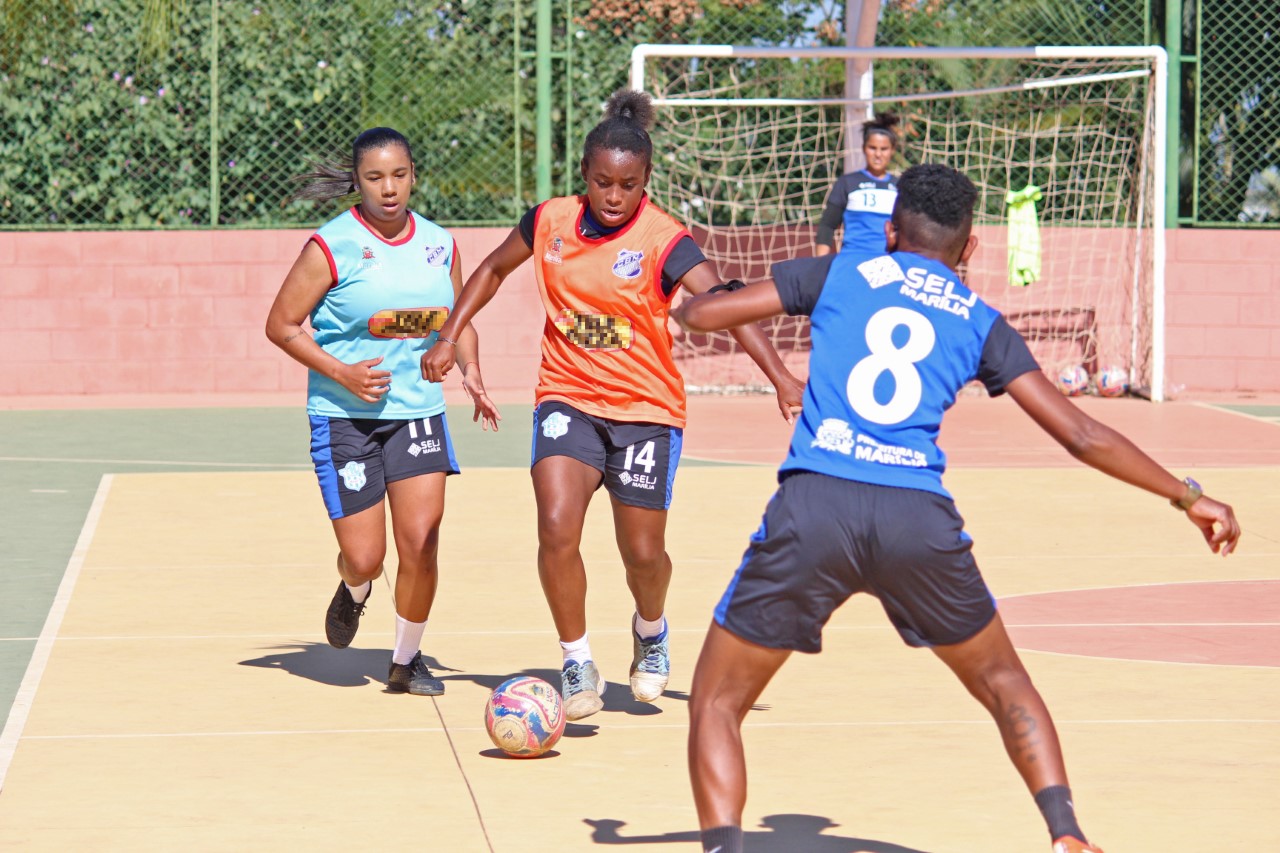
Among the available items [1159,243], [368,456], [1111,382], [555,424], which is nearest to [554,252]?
[555,424]

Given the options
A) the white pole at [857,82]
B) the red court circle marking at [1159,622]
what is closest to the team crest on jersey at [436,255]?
the red court circle marking at [1159,622]

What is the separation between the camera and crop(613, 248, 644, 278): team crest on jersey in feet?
22.7

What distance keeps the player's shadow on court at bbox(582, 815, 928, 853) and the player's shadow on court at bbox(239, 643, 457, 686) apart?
2.20 meters

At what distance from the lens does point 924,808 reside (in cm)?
576

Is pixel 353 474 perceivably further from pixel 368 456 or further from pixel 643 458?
pixel 643 458

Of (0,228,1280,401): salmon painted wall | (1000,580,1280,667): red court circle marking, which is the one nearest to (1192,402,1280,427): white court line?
(0,228,1280,401): salmon painted wall

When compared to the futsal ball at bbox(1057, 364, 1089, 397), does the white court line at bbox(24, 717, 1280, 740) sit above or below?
above

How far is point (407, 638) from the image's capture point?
287 inches

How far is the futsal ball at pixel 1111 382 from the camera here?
19.1 m

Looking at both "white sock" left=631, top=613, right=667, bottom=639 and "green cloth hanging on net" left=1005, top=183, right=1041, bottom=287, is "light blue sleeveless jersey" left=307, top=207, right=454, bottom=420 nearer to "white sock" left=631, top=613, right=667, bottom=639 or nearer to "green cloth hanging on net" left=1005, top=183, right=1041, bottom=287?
"white sock" left=631, top=613, right=667, bottom=639

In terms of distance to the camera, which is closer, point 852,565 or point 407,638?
point 852,565

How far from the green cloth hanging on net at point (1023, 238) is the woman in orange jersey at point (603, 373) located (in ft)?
40.9

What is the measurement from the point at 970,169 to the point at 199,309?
814cm

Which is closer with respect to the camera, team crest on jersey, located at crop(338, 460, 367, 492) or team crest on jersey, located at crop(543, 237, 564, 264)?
team crest on jersey, located at crop(543, 237, 564, 264)
